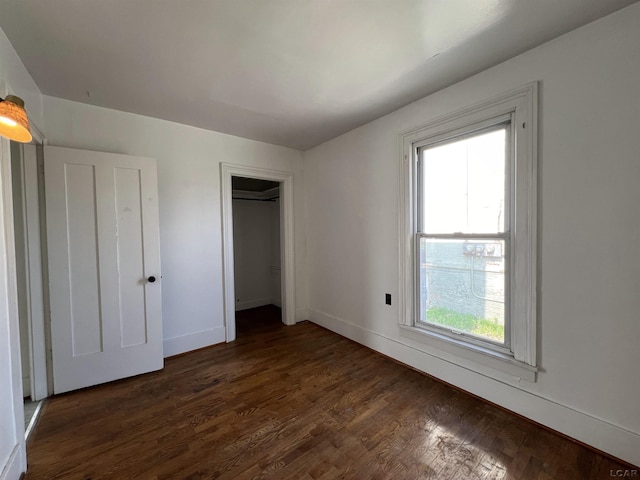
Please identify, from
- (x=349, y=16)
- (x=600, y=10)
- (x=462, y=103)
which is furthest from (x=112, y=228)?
(x=600, y=10)

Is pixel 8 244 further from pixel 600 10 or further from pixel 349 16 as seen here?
pixel 600 10

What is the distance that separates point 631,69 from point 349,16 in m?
1.58

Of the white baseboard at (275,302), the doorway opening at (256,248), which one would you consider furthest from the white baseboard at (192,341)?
the white baseboard at (275,302)

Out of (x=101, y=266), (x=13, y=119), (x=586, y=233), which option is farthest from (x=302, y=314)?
(x=13, y=119)

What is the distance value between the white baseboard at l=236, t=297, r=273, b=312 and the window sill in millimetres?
3006

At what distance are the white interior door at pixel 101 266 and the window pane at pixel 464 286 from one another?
2624 millimetres

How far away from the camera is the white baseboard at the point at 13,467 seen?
4.26 ft

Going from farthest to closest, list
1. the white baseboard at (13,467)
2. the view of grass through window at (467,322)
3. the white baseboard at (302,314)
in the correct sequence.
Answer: the white baseboard at (302,314) < the view of grass through window at (467,322) < the white baseboard at (13,467)

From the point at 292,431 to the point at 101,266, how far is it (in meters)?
2.15

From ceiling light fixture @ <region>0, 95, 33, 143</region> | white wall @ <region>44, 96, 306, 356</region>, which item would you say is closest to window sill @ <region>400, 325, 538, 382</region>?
white wall @ <region>44, 96, 306, 356</region>

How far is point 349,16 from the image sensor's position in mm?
1489

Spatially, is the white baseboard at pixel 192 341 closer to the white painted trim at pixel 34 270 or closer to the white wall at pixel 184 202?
the white wall at pixel 184 202

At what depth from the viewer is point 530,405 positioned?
1838mm

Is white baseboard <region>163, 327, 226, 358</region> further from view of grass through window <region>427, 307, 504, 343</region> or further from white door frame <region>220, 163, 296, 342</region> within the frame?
view of grass through window <region>427, 307, 504, 343</region>
